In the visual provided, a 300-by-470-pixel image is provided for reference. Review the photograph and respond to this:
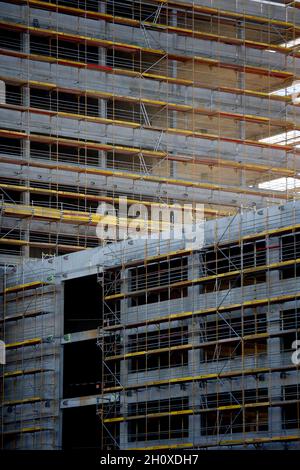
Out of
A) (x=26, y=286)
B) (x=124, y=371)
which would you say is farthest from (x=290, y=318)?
(x=26, y=286)

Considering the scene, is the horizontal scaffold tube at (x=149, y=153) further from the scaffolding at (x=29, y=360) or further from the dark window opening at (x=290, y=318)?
the dark window opening at (x=290, y=318)

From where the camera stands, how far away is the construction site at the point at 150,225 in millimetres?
60094

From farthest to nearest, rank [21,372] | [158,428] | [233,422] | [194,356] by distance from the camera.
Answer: [21,372] < [158,428] < [194,356] < [233,422]

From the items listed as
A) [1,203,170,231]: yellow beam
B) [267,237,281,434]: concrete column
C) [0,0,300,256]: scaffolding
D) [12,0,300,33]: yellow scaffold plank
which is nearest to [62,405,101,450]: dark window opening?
[0,0,300,256]: scaffolding

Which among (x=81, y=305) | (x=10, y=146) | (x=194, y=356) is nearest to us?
(x=194, y=356)

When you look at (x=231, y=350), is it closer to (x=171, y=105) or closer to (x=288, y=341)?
(x=288, y=341)

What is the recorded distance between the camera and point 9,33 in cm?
8162

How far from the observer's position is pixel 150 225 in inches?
3189

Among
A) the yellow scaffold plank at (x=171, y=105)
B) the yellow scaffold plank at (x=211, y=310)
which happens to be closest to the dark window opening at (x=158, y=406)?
the yellow scaffold plank at (x=211, y=310)

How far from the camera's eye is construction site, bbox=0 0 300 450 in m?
60.1

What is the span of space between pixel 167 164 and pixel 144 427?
2248 cm

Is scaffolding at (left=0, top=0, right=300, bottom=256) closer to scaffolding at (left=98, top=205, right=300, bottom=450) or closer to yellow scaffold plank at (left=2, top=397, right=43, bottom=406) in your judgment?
yellow scaffold plank at (left=2, top=397, right=43, bottom=406)

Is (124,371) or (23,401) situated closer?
(124,371)

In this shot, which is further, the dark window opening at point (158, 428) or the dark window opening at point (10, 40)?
the dark window opening at point (10, 40)
